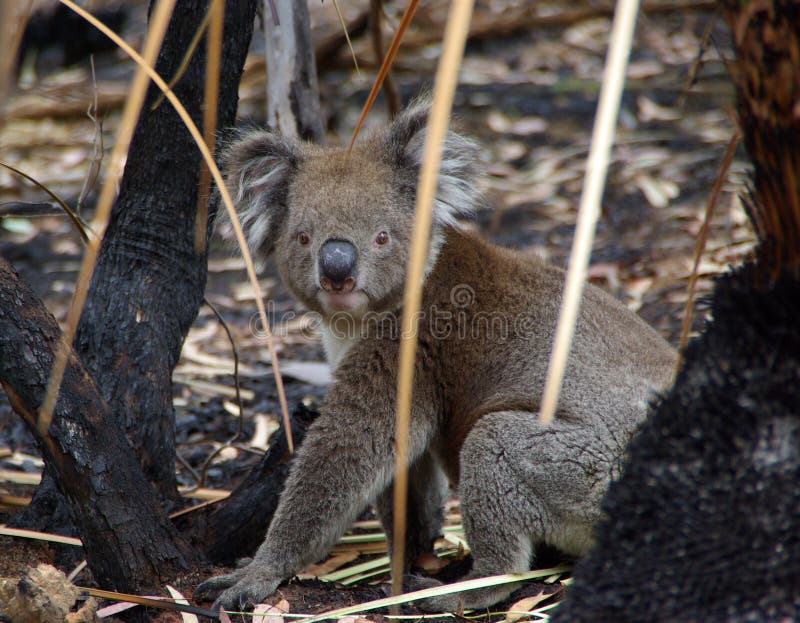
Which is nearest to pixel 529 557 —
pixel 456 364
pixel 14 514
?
pixel 456 364

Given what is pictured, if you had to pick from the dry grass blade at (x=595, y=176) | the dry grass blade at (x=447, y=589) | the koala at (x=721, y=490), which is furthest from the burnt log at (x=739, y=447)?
the dry grass blade at (x=447, y=589)

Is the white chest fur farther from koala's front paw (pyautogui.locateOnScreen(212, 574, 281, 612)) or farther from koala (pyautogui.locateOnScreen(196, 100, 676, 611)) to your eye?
koala's front paw (pyautogui.locateOnScreen(212, 574, 281, 612))

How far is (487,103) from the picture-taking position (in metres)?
9.54

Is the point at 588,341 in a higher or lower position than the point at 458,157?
lower

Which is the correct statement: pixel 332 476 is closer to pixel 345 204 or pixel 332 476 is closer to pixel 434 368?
pixel 434 368

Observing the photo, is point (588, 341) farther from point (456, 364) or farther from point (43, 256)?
point (43, 256)

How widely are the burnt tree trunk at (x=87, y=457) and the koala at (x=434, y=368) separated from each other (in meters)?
0.30

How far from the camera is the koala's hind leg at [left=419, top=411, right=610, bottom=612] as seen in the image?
3260mm

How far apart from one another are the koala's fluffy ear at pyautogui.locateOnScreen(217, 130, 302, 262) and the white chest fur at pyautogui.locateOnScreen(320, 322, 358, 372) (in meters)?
0.55

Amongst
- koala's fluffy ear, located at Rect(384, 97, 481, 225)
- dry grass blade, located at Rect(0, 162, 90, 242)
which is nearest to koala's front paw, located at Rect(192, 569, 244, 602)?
dry grass blade, located at Rect(0, 162, 90, 242)

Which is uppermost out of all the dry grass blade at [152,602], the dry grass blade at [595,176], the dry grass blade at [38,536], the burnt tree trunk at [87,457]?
the dry grass blade at [595,176]

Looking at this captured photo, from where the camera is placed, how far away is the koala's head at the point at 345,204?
3.74m

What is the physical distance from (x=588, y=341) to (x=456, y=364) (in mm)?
607

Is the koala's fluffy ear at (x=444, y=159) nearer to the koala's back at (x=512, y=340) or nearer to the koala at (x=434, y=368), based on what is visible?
the koala at (x=434, y=368)
